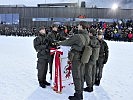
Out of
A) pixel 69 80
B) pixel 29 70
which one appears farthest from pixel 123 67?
pixel 69 80

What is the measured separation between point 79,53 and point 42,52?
1.28 meters

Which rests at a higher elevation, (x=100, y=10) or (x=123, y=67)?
(x=100, y=10)

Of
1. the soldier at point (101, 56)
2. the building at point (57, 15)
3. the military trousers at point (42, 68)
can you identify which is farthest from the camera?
the building at point (57, 15)

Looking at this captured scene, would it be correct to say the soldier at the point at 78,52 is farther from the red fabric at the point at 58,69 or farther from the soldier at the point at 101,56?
the soldier at the point at 101,56

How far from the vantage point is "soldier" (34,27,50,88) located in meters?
6.37

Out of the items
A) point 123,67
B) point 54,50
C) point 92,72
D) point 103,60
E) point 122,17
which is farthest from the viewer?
point 122,17

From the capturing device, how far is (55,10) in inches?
1656

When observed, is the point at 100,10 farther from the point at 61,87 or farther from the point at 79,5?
the point at 61,87

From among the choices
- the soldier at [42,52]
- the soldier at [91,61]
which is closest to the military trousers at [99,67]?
the soldier at [91,61]

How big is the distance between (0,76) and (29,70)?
1.44 metres

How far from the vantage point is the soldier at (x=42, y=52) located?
20.9 ft

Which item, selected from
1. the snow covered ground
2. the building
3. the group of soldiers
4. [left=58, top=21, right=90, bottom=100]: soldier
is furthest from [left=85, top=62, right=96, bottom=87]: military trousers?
the building

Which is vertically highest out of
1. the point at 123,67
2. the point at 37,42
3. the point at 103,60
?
the point at 37,42

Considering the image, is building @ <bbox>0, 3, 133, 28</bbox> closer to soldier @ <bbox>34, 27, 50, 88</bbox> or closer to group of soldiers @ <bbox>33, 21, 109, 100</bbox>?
group of soldiers @ <bbox>33, 21, 109, 100</bbox>
